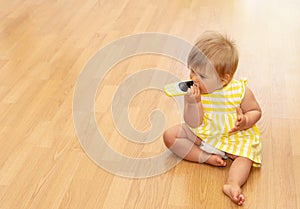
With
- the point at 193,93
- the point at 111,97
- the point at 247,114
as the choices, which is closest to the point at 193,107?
the point at 193,93

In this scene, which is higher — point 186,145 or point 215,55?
point 215,55

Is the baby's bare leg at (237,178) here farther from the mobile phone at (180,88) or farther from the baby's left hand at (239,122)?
the mobile phone at (180,88)

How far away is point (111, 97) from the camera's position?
1649mm

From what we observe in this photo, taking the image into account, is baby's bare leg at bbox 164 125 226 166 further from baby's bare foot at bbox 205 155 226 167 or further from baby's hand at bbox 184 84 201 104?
baby's hand at bbox 184 84 201 104

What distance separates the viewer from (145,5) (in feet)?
7.66

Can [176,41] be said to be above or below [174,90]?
below

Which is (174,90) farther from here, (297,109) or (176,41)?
(176,41)

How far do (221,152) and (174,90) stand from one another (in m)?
0.21

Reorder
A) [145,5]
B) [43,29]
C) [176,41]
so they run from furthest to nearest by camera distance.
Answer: [145,5] < [43,29] < [176,41]

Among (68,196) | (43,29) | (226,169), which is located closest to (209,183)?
(226,169)

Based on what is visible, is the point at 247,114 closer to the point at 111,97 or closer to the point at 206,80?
the point at 206,80

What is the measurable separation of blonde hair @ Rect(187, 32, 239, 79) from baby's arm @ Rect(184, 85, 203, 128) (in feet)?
0.21

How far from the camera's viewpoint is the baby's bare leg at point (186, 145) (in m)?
1.33

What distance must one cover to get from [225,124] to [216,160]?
0.10 meters
